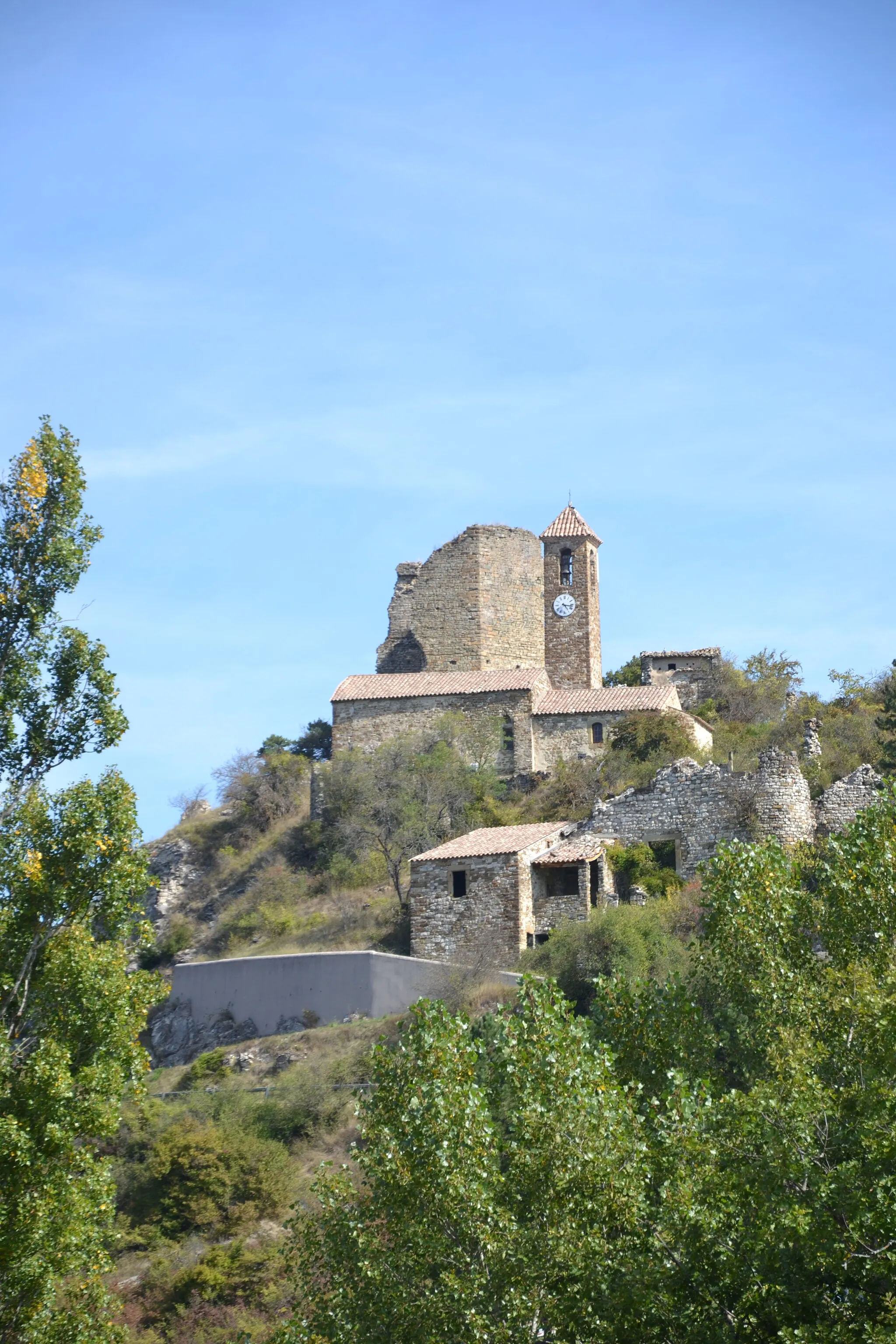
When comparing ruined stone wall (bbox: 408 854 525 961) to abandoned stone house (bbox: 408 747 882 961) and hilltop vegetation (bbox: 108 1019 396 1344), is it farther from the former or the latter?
hilltop vegetation (bbox: 108 1019 396 1344)

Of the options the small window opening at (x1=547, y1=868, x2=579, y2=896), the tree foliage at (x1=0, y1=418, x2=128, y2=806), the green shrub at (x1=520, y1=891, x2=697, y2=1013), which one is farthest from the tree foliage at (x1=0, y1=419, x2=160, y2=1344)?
the small window opening at (x1=547, y1=868, x2=579, y2=896)

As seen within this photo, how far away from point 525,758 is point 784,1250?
102 feet

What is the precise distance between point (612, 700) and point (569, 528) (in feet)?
31.1

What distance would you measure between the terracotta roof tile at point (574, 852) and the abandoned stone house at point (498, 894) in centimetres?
3

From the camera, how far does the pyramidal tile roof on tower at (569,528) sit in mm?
53438

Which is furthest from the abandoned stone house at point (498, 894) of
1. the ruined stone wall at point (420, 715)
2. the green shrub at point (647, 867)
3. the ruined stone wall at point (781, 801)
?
the ruined stone wall at point (420, 715)

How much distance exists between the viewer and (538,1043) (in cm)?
1830

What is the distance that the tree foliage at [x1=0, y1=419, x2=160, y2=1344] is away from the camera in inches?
730

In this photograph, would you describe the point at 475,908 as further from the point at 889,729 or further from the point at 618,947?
the point at 889,729

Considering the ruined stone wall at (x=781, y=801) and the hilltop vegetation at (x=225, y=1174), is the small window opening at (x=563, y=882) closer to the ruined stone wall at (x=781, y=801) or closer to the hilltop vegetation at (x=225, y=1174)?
the ruined stone wall at (x=781, y=801)

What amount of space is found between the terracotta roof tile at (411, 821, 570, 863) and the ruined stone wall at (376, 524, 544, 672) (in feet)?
42.0

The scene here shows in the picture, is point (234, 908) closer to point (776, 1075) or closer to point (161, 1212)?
point (161, 1212)

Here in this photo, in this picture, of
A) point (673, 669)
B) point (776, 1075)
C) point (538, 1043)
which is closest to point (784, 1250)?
point (776, 1075)

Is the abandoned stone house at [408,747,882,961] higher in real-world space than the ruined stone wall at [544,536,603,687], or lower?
lower
